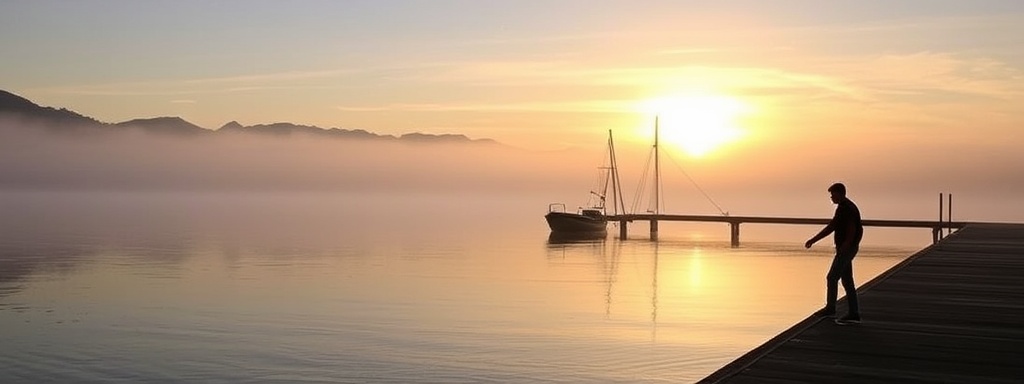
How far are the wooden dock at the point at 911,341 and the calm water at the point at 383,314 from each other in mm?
1304

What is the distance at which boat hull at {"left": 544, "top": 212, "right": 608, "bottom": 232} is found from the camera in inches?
3494

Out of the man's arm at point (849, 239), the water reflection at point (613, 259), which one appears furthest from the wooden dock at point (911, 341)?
the water reflection at point (613, 259)

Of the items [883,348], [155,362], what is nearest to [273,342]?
[155,362]

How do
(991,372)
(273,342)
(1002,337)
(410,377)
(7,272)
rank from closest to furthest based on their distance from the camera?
(991,372) < (1002,337) < (410,377) < (273,342) < (7,272)

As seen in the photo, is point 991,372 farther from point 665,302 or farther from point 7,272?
point 7,272

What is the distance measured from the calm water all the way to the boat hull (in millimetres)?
27762

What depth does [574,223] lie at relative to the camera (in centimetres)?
8894

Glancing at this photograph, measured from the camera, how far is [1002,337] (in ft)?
41.3

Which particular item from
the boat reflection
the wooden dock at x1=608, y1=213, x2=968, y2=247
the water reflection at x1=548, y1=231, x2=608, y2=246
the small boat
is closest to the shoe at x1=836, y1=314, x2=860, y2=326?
the wooden dock at x1=608, y1=213, x2=968, y2=247

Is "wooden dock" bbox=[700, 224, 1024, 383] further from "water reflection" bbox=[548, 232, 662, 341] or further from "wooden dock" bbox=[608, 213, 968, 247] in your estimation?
"wooden dock" bbox=[608, 213, 968, 247]

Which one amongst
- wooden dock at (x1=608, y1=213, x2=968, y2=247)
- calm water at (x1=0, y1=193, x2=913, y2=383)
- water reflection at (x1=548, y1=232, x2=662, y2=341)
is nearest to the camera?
calm water at (x1=0, y1=193, x2=913, y2=383)

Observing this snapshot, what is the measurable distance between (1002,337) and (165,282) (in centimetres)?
3375

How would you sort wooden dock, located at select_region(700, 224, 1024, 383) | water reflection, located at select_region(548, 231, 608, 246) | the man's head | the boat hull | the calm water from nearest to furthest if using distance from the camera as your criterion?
wooden dock, located at select_region(700, 224, 1024, 383)
the man's head
the calm water
water reflection, located at select_region(548, 231, 608, 246)
the boat hull

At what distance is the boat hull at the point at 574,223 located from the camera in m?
88.8
